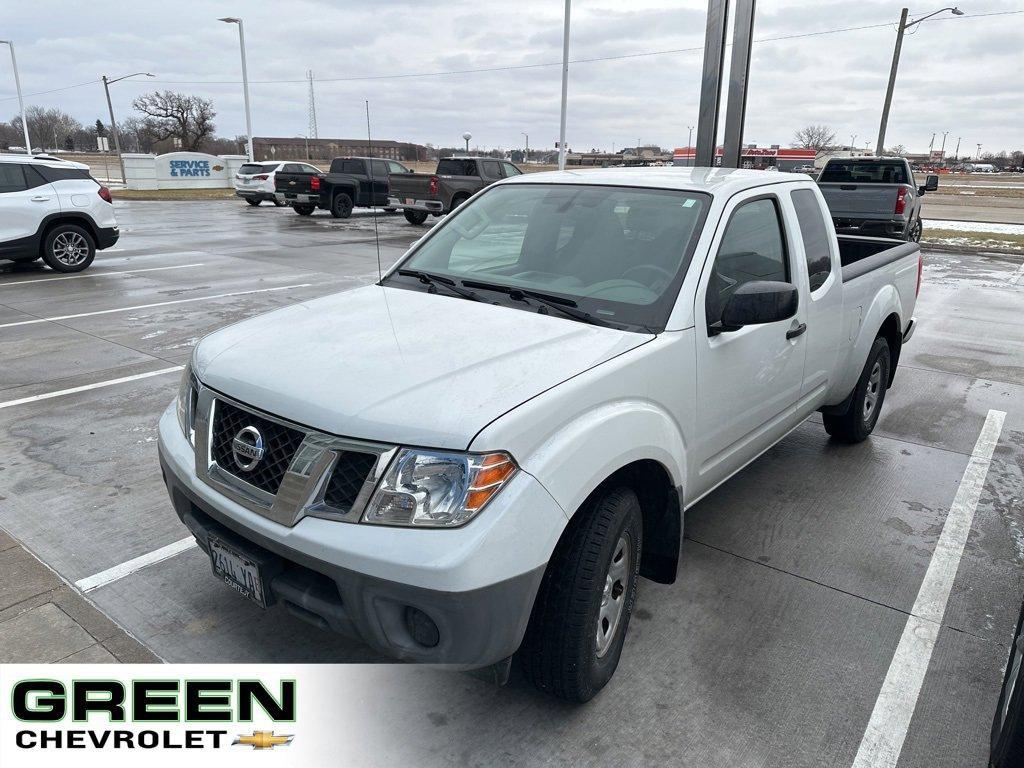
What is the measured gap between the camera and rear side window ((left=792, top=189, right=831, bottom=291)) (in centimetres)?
409

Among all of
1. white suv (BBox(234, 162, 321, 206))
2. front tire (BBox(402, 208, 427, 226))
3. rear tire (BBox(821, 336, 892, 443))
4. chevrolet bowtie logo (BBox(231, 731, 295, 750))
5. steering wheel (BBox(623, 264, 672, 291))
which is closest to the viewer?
chevrolet bowtie logo (BBox(231, 731, 295, 750))

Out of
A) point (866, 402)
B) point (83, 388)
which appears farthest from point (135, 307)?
point (866, 402)

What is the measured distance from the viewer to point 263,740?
2.58 m

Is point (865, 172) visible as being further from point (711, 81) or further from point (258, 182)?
point (258, 182)

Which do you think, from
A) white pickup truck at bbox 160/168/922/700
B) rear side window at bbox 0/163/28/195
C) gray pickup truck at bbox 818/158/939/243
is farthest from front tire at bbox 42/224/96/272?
gray pickup truck at bbox 818/158/939/243

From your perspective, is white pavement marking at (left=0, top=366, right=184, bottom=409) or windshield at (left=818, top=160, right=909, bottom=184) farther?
windshield at (left=818, top=160, right=909, bottom=184)

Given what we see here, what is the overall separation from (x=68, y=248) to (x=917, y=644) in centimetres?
1252

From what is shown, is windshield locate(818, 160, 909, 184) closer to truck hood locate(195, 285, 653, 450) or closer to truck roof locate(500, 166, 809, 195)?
truck roof locate(500, 166, 809, 195)

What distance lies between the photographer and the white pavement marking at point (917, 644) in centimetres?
257

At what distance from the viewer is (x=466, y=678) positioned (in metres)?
2.87

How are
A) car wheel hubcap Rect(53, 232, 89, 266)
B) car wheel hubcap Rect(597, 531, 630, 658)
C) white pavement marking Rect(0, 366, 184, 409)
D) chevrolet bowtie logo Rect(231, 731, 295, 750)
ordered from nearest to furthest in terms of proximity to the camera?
chevrolet bowtie logo Rect(231, 731, 295, 750) < car wheel hubcap Rect(597, 531, 630, 658) < white pavement marking Rect(0, 366, 184, 409) < car wheel hubcap Rect(53, 232, 89, 266)

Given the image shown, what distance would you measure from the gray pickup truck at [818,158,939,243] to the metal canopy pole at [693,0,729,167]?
676cm

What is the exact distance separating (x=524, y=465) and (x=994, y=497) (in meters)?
3.71

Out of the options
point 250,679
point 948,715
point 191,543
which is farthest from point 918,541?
point 191,543
